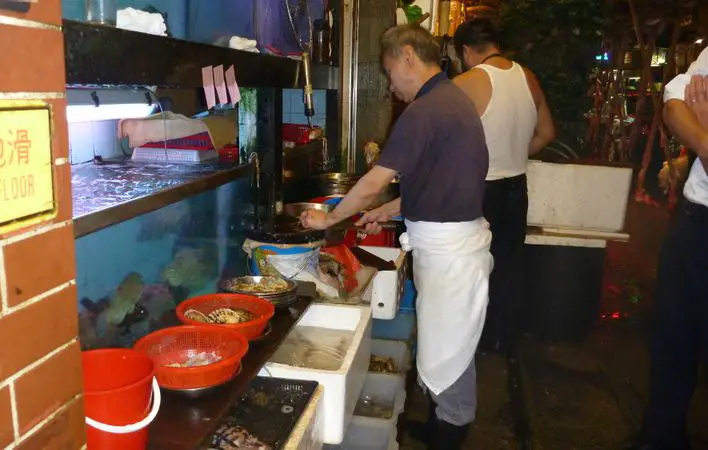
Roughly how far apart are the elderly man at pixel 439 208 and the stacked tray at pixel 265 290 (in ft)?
1.31

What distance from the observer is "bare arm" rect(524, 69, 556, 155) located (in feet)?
13.1

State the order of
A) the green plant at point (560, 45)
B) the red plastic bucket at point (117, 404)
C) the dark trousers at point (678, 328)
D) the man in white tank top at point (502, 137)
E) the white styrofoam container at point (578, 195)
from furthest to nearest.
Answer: the green plant at point (560, 45), the white styrofoam container at point (578, 195), the man in white tank top at point (502, 137), the dark trousers at point (678, 328), the red plastic bucket at point (117, 404)

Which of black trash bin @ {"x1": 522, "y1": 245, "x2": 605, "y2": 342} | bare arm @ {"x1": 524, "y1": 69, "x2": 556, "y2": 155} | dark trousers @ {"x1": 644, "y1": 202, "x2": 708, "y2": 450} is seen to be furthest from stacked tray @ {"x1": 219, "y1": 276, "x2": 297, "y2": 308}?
black trash bin @ {"x1": 522, "y1": 245, "x2": 605, "y2": 342}

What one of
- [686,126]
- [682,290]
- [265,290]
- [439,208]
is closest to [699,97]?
[686,126]

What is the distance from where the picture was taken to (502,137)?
3.80 metres

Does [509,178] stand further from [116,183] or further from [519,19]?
[116,183]

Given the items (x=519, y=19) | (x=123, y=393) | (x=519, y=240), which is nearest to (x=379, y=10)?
(x=519, y=19)

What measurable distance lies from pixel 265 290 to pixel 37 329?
1.54m

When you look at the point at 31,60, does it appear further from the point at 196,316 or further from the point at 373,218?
the point at 373,218

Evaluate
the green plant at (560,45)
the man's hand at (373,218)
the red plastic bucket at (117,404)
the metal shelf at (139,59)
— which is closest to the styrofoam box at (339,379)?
the red plastic bucket at (117,404)

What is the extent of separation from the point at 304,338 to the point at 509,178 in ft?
6.18

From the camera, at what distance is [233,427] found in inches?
75.7

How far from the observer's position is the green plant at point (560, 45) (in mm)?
5250

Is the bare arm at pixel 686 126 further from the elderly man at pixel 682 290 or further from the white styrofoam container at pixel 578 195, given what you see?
the white styrofoam container at pixel 578 195
